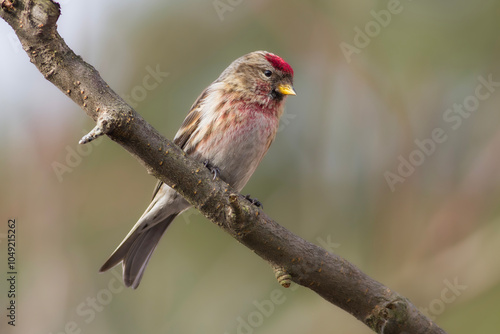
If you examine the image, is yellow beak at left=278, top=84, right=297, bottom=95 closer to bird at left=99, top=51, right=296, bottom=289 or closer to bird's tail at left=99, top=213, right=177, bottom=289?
bird at left=99, top=51, right=296, bottom=289

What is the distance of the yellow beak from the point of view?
437 centimetres

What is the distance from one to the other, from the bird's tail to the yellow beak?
1469 millimetres

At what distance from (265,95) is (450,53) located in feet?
4.78

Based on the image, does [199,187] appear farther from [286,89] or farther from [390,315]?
[286,89]

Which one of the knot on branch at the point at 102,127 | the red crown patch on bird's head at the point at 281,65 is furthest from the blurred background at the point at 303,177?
the knot on branch at the point at 102,127

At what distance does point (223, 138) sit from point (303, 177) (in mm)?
715

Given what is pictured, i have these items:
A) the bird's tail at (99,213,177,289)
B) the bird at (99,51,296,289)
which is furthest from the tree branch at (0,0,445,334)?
the bird's tail at (99,213,177,289)

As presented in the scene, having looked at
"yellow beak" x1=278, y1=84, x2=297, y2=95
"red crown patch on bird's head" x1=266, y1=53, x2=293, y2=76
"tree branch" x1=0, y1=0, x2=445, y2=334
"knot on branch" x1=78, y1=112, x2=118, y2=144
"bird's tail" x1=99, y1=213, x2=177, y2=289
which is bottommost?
"bird's tail" x1=99, y1=213, x2=177, y2=289

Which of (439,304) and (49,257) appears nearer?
(439,304)

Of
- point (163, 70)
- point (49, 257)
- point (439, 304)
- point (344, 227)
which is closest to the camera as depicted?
point (439, 304)

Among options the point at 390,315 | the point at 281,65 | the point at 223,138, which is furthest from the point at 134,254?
the point at 390,315

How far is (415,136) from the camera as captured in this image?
4129 mm

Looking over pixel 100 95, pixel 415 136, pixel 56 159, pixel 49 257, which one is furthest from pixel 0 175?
pixel 415 136

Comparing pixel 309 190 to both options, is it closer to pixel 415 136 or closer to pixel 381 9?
pixel 415 136
